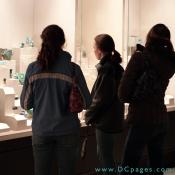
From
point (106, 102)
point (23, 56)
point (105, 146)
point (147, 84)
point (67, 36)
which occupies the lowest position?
point (105, 146)

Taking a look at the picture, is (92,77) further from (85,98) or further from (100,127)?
(85,98)

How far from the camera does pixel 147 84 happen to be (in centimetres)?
256

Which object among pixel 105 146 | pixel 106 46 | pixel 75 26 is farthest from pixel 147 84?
pixel 75 26

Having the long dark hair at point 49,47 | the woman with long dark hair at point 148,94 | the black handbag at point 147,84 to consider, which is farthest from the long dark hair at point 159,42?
the long dark hair at point 49,47

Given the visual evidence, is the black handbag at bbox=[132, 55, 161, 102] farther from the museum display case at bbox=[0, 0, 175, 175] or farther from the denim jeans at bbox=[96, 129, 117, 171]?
the museum display case at bbox=[0, 0, 175, 175]

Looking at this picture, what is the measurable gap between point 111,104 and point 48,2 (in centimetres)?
177

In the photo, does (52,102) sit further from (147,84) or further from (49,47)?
(147,84)

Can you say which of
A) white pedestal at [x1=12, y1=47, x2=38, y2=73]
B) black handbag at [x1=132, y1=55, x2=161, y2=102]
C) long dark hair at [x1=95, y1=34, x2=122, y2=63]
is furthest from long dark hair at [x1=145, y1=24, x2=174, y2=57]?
white pedestal at [x1=12, y1=47, x2=38, y2=73]

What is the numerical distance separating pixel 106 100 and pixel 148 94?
1.17ft

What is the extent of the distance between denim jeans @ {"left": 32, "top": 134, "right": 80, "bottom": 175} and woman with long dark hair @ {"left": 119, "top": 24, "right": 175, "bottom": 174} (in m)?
0.45

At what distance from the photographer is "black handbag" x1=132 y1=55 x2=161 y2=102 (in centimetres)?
255

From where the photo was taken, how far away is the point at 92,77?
3.91 metres

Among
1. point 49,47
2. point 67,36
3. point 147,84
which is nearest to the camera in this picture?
point 49,47

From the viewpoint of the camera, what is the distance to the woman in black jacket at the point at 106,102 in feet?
9.24
